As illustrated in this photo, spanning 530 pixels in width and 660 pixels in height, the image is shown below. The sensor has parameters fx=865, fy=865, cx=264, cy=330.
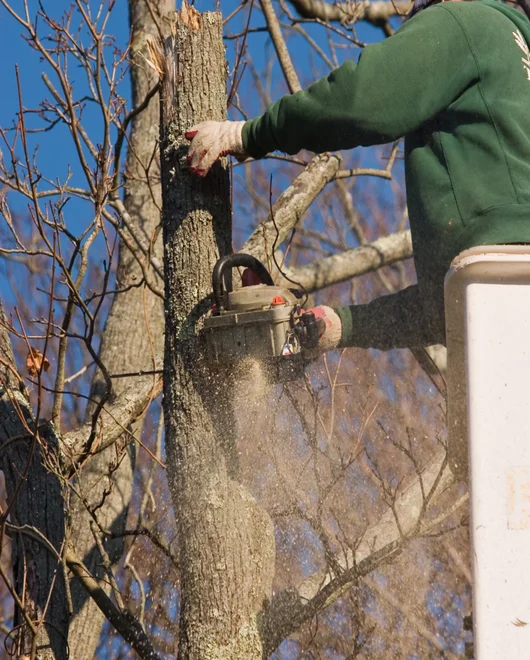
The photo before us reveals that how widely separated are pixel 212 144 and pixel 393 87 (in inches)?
23.6

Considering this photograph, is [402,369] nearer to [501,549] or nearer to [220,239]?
[220,239]

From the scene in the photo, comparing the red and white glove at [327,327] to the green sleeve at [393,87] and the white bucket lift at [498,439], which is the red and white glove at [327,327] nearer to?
the green sleeve at [393,87]

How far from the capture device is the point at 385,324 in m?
3.06

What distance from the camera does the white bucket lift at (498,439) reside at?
1.75 m

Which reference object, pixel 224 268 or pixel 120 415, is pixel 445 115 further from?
pixel 120 415

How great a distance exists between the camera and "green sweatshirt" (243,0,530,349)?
245 centimetres

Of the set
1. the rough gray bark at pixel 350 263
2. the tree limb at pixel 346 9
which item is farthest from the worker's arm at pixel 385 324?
the tree limb at pixel 346 9

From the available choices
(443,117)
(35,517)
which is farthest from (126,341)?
(443,117)

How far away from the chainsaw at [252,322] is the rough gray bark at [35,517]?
0.84m

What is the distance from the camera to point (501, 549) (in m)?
1.77

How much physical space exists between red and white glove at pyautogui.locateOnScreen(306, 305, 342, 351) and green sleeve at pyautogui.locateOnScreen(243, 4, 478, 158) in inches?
23.7

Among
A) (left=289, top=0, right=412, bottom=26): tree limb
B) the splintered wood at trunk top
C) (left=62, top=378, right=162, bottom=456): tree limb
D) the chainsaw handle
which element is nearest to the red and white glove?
the chainsaw handle

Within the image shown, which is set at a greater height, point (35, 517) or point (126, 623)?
point (35, 517)

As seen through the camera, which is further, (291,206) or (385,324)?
(291,206)
